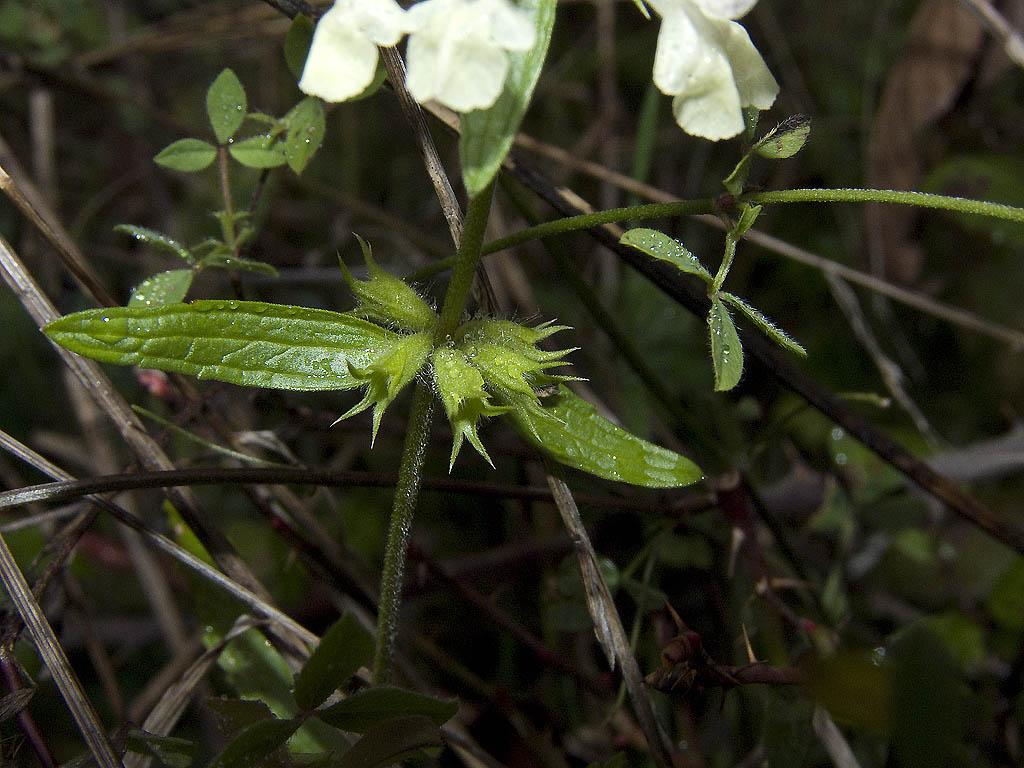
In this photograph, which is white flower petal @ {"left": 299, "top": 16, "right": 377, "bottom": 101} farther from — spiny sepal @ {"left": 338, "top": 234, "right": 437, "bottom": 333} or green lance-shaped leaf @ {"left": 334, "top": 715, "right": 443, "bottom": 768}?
green lance-shaped leaf @ {"left": 334, "top": 715, "right": 443, "bottom": 768}

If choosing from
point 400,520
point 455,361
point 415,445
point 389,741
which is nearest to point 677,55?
point 455,361

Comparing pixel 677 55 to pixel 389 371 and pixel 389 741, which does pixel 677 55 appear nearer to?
pixel 389 371

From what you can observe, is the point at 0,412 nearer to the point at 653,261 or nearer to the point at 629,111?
the point at 653,261

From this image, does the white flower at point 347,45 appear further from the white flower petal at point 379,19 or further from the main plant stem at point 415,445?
the main plant stem at point 415,445

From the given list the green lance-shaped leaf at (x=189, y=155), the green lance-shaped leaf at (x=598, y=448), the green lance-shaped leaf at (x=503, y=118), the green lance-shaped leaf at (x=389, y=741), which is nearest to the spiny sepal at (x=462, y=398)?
the green lance-shaped leaf at (x=598, y=448)

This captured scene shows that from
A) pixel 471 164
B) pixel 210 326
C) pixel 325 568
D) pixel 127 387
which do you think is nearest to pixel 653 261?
pixel 471 164

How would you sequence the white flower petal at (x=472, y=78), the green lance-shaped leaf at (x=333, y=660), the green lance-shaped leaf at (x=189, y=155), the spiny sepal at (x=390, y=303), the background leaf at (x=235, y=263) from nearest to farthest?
the white flower petal at (x=472, y=78) < the green lance-shaped leaf at (x=333, y=660) < the spiny sepal at (x=390, y=303) < the background leaf at (x=235, y=263) < the green lance-shaped leaf at (x=189, y=155)

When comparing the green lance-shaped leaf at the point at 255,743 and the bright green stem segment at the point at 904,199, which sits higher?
the bright green stem segment at the point at 904,199

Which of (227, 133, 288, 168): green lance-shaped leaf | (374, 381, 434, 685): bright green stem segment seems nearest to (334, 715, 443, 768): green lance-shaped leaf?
(374, 381, 434, 685): bright green stem segment
